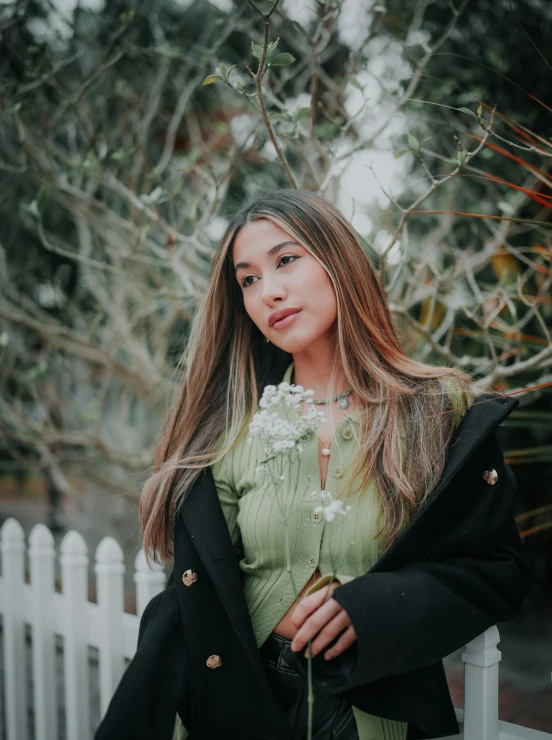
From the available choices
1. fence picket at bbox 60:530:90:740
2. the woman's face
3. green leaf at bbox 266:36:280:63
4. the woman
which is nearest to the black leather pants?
the woman

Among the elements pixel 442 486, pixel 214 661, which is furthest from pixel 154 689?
pixel 442 486

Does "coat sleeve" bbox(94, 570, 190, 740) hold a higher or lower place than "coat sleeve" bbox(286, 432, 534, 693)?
lower

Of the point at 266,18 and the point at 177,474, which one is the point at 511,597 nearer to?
the point at 177,474

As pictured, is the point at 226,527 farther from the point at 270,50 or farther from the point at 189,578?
the point at 270,50

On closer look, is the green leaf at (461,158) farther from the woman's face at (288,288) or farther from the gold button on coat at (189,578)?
the gold button on coat at (189,578)

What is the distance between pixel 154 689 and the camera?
64.1 inches

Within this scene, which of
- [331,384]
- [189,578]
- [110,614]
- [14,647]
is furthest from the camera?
[14,647]

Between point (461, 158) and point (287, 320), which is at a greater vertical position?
point (461, 158)

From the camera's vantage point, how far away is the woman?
4.44 ft

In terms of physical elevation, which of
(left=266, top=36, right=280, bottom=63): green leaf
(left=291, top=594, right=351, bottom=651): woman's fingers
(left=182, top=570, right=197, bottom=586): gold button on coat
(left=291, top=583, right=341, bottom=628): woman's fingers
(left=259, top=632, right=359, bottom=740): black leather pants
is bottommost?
(left=259, top=632, right=359, bottom=740): black leather pants

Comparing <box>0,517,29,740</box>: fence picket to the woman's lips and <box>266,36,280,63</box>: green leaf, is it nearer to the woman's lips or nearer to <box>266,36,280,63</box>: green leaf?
the woman's lips

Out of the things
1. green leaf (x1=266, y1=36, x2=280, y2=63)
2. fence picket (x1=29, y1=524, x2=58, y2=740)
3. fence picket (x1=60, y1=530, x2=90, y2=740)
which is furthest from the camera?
fence picket (x1=29, y1=524, x2=58, y2=740)

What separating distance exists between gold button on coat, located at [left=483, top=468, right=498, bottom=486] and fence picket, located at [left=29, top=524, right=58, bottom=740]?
5.93 feet

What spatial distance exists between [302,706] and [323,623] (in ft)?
1.17
